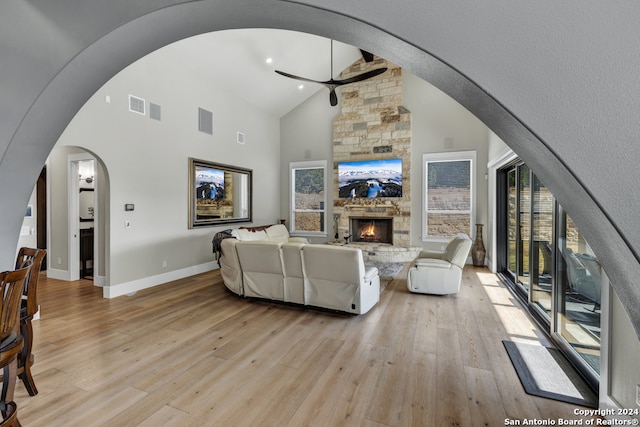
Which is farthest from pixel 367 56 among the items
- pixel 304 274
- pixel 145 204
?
pixel 145 204

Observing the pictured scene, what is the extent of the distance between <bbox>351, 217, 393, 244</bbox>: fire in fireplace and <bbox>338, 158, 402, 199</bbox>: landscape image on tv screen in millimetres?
656

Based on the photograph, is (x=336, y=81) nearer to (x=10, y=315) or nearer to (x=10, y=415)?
(x=10, y=315)

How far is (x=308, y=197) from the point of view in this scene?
8320 millimetres

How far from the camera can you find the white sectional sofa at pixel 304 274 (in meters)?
3.50

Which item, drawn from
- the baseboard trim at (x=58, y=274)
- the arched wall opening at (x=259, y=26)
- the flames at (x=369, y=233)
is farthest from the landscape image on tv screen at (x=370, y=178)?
the arched wall opening at (x=259, y=26)

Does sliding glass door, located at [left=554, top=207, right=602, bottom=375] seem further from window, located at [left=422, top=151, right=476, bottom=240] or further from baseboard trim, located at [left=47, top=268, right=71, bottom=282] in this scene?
baseboard trim, located at [left=47, top=268, right=71, bottom=282]

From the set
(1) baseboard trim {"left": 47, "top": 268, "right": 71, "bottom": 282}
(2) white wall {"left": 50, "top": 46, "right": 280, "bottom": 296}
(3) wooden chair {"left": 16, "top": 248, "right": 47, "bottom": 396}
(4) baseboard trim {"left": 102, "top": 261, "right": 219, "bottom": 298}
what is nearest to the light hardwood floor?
(3) wooden chair {"left": 16, "top": 248, "right": 47, "bottom": 396}

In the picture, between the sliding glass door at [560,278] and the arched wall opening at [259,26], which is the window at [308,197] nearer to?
the sliding glass door at [560,278]

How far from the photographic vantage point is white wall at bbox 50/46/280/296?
434 cm

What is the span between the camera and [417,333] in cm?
314

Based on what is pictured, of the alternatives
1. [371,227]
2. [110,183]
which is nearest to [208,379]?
[110,183]

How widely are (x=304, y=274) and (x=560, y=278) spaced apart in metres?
2.70

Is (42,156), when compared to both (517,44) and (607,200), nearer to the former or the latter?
(517,44)

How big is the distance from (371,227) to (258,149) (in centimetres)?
353
